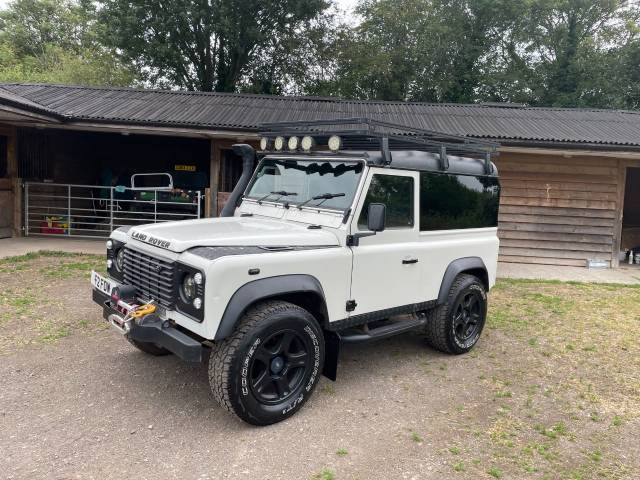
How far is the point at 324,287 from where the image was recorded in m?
3.47

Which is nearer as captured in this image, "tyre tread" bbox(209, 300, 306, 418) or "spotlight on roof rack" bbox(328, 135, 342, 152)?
"tyre tread" bbox(209, 300, 306, 418)

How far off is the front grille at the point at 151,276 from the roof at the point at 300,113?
6.38 meters

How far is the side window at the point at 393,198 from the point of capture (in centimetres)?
380

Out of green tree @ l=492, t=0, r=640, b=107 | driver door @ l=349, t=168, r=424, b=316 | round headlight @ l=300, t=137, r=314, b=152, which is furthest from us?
green tree @ l=492, t=0, r=640, b=107

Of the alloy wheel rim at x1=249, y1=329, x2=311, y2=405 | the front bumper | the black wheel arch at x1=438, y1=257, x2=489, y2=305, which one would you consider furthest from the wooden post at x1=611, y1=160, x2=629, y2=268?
the front bumper

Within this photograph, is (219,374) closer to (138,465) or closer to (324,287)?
(138,465)

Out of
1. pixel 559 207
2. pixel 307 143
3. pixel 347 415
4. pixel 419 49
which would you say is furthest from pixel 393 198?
pixel 419 49

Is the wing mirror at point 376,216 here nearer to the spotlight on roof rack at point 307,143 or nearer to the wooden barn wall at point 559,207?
the spotlight on roof rack at point 307,143

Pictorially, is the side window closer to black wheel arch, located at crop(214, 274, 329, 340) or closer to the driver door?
the driver door

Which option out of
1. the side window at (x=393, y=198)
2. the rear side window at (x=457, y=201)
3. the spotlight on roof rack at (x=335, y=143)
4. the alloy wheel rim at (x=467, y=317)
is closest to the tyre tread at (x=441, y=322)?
the alloy wheel rim at (x=467, y=317)

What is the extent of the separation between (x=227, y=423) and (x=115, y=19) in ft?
76.3

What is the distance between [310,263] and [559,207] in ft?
29.1

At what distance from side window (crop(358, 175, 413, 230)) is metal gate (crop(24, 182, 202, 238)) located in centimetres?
693

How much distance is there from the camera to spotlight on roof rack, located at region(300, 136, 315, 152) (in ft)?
13.3
